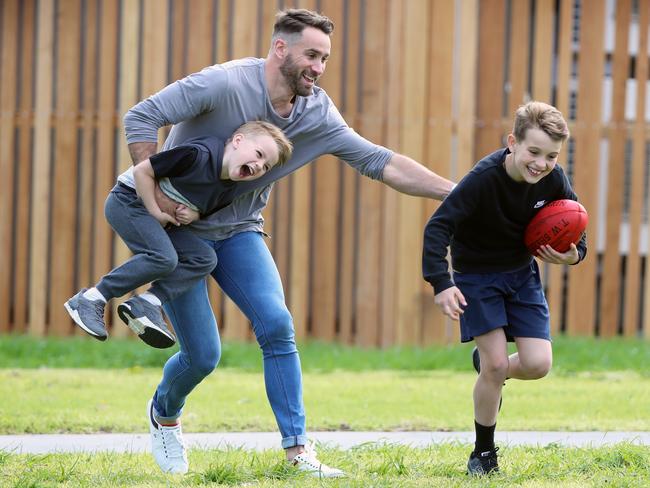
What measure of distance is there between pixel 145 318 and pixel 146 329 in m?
0.06

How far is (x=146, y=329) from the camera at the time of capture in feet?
15.8

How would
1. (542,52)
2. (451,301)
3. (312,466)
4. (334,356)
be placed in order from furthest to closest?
(542,52) → (334,356) → (312,466) → (451,301)

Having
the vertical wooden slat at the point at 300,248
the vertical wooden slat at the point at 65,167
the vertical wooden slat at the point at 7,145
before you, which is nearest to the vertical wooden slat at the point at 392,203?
the vertical wooden slat at the point at 300,248

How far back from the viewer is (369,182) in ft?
36.7

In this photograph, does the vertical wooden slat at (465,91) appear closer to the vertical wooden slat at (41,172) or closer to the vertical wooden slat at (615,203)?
the vertical wooden slat at (615,203)

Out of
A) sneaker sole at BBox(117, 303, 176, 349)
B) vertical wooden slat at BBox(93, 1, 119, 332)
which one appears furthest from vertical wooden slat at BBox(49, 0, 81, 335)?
sneaker sole at BBox(117, 303, 176, 349)

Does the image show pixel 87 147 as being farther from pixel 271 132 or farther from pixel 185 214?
pixel 271 132

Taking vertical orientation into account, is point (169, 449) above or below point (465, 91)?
below

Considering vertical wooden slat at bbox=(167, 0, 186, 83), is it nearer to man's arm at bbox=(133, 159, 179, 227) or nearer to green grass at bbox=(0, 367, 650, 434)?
green grass at bbox=(0, 367, 650, 434)

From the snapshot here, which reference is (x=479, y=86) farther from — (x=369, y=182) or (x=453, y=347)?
(x=453, y=347)

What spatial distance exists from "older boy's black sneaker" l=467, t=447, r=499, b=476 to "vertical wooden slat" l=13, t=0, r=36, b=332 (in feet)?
25.9

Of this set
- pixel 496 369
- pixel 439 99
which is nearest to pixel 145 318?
pixel 496 369

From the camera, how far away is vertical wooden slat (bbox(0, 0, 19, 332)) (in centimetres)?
1178

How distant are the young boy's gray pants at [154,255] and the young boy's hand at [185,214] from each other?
0.30 ft
